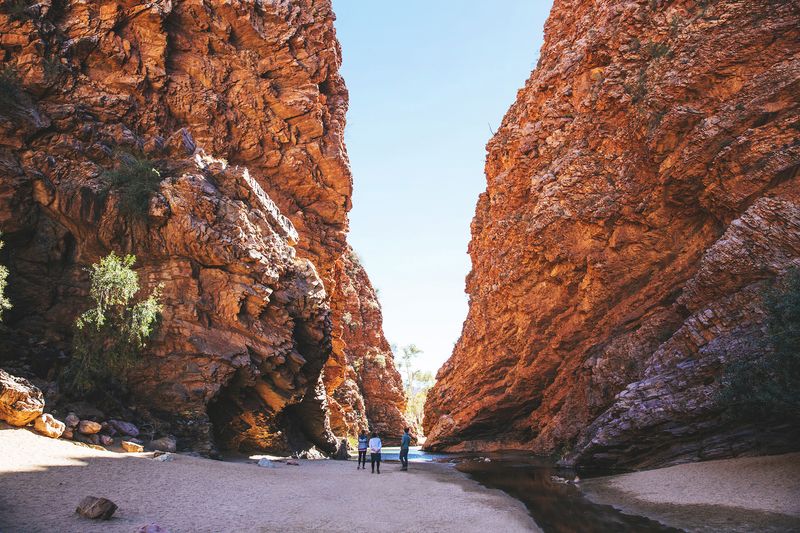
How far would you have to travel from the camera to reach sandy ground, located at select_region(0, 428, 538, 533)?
27.9ft

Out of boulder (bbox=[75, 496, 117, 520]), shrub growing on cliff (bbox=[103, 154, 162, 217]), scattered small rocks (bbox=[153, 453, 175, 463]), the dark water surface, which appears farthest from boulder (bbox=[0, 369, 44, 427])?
the dark water surface

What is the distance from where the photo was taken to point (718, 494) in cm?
1267

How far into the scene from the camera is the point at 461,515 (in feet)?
36.7

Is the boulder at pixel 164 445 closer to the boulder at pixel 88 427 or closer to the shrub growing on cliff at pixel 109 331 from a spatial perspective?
the boulder at pixel 88 427

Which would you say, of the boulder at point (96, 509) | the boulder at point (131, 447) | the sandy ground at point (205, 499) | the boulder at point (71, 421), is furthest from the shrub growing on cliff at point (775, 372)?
the boulder at point (71, 421)

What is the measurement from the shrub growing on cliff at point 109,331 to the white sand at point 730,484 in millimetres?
22442

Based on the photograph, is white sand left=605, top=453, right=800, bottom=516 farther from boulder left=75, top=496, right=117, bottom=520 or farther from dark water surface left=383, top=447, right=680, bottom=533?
boulder left=75, top=496, right=117, bottom=520

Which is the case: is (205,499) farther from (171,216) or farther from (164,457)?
(171,216)

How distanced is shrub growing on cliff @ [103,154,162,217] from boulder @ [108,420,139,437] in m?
11.8

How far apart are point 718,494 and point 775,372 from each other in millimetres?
4072

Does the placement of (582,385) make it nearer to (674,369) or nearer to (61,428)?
(674,369)

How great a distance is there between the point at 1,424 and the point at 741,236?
29569 mm

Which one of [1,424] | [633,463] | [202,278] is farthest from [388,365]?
[1,424]

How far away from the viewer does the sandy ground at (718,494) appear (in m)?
10.3
